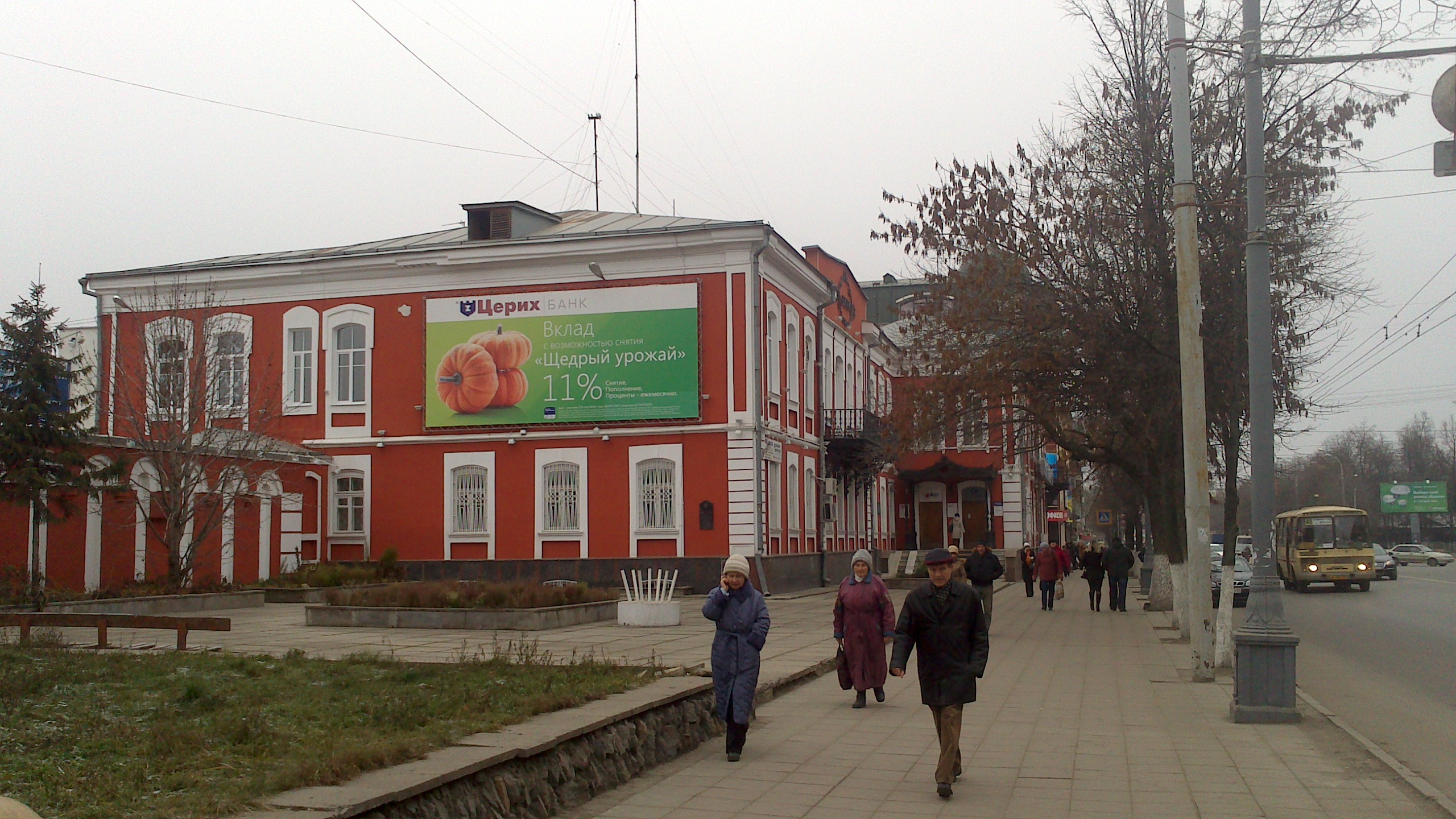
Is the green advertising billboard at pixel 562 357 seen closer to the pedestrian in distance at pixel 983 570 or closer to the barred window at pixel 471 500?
the barred window at pixel 471 500

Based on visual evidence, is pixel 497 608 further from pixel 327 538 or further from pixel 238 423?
pixel 327 538

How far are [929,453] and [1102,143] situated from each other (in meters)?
31.9

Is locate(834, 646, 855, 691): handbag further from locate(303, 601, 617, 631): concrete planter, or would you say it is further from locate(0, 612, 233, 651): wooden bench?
locate(303, 601, 617, 631): concrete planter

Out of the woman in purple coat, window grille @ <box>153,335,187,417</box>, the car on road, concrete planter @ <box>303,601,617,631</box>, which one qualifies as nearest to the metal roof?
window grille @ <box>153,335,187,417</box>

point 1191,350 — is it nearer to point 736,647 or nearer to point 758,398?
point 736,647

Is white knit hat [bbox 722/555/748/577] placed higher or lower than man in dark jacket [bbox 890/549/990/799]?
higher

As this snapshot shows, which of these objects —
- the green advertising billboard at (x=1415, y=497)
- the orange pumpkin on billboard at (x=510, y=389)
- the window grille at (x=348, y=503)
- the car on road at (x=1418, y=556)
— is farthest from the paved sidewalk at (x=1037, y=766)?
the green advertising billboard at (x=1415, y=497)

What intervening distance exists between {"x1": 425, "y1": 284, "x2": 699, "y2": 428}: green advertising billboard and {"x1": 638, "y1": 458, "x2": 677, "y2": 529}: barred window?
4.30 ft

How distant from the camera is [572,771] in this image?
318 inches

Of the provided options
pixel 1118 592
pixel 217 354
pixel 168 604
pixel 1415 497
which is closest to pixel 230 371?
pixel 217 354

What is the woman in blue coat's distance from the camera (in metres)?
9.41

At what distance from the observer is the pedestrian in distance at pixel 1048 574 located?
98.6 feet

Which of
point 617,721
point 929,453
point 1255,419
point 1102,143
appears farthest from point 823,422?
point 617,721

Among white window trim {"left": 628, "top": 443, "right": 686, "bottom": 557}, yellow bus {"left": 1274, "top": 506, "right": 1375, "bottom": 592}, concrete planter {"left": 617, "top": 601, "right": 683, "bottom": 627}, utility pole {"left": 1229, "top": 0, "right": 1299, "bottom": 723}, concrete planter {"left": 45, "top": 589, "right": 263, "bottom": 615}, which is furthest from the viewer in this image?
yellow bus {"left": 1274, "top": 506, "right": 1375, "bottom": 592}
